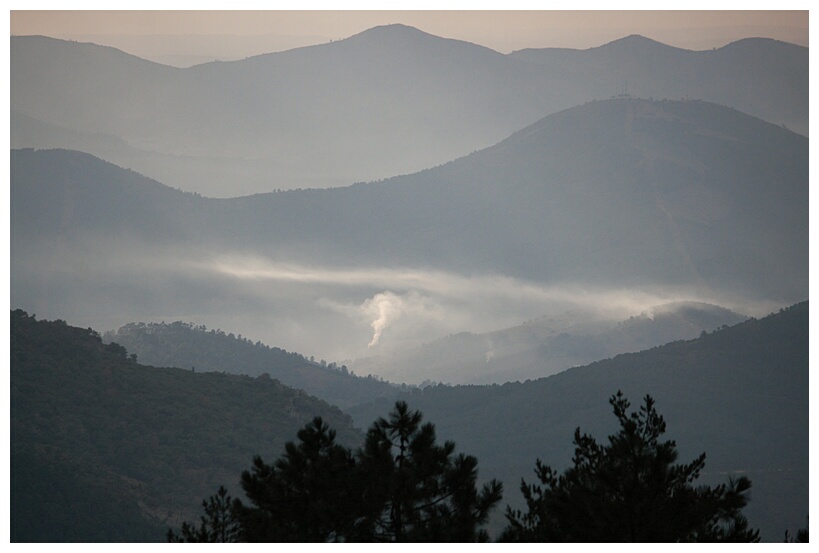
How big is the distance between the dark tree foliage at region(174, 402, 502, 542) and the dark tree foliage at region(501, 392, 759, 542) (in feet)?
3.55

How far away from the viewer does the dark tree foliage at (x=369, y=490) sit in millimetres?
19656

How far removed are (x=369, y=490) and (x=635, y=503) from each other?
4.29 metres

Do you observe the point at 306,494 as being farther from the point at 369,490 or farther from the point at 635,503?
the point at 635,503

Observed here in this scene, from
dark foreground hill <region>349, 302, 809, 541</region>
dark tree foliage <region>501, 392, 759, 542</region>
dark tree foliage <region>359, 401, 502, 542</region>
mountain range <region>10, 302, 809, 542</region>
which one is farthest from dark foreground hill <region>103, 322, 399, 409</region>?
dark tree foliage <region>501, 392, 759, 542</region>

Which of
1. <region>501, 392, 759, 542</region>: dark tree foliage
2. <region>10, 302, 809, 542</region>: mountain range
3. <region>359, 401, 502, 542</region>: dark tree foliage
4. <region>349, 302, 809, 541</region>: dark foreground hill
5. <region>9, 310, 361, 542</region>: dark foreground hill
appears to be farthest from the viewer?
<region>349, 302, 809, 541</region>: dark foreground hill

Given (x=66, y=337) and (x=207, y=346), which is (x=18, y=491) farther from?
(x=207, y=346)

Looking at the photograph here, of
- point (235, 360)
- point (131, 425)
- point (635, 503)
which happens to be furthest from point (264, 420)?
point (235, 360)

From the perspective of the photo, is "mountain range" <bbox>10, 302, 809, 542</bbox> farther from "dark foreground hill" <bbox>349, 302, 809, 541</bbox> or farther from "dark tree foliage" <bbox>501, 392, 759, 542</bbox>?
"dark tree foliage" <bbox>501, 392, 759, 542</bbox>

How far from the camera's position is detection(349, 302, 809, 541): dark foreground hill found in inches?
4943

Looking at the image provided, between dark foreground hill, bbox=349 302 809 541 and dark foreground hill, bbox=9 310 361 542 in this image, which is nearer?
dark foreground hill, bbox=9 310 361 542

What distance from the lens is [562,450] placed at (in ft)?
414

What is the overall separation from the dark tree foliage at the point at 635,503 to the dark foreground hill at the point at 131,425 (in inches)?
1835

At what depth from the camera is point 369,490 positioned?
19844mm

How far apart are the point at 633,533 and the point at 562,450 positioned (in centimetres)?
10886
